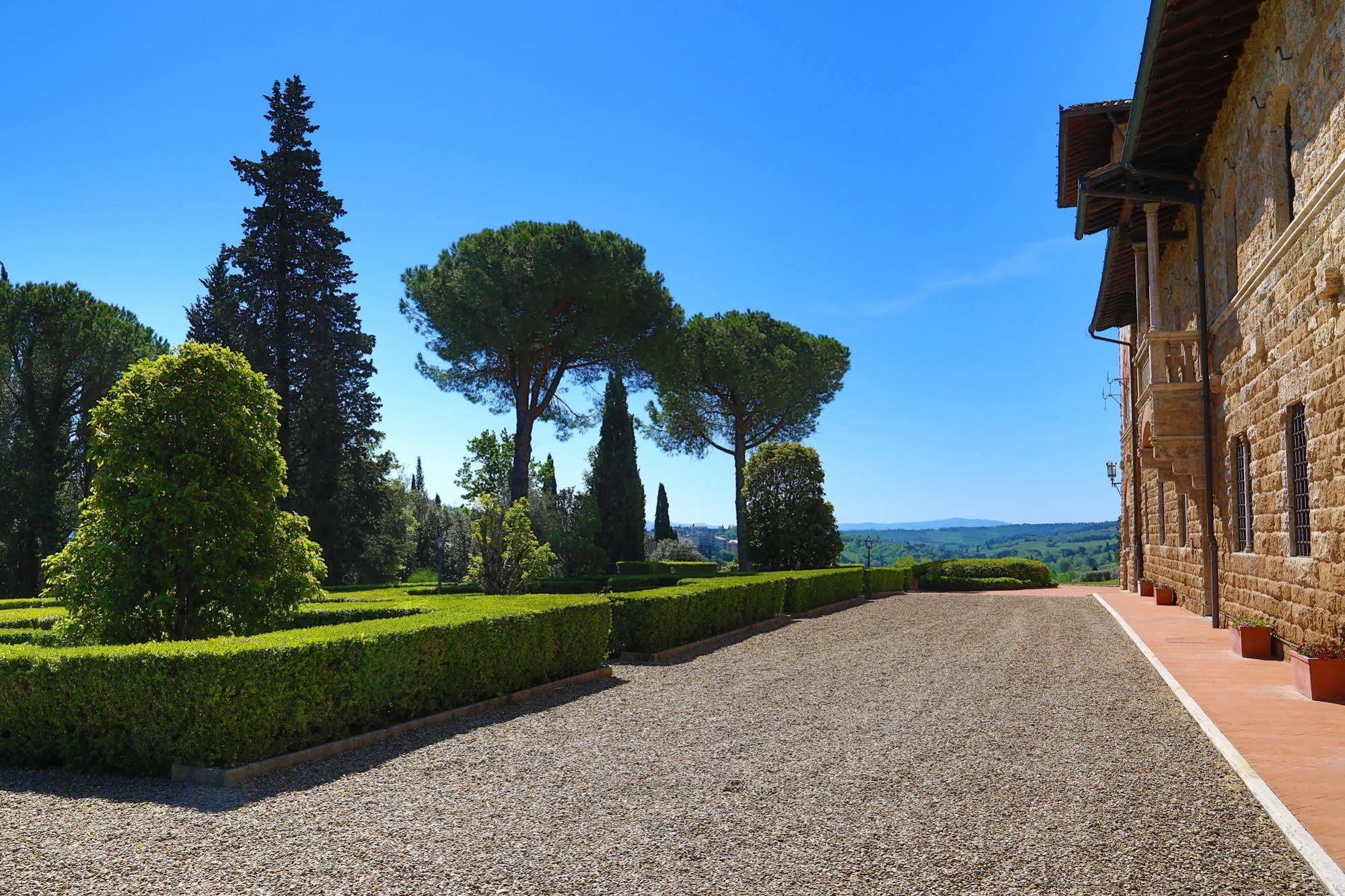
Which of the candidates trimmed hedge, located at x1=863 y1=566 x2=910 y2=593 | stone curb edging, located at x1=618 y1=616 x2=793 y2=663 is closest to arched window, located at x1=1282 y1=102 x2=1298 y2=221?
stone curb edging, located at x1=618 y1=616 x2=793 y2=663

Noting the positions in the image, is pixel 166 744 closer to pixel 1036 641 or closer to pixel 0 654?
pixel 0 654

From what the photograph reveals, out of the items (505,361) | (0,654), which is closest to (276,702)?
(0,654)

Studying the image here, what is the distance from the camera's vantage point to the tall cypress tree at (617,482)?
110ft

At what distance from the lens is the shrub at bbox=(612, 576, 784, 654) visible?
11.6 m

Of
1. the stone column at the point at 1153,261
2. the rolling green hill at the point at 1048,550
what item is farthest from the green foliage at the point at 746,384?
the rolling green hill at the point at 1048,550

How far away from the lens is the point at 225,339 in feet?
86.6

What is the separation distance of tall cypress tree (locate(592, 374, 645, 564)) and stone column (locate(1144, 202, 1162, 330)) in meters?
21.6

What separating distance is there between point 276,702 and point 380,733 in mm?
995

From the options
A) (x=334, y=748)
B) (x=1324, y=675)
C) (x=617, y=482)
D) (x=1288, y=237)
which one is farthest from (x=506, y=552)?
(x=617, y=482)

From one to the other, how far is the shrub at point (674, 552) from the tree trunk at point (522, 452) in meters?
13.5

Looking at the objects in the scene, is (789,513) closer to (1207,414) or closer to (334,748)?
(1207,414)

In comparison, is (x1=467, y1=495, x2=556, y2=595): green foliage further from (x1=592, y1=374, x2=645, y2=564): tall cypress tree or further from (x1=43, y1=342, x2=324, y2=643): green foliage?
(x1=592, y1=374, x2=645, y2=564): tall cypress tree

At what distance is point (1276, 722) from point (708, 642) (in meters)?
7.57

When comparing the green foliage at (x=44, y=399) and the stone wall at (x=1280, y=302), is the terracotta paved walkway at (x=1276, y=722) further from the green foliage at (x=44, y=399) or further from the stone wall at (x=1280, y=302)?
the green foliage at (x=44, y=399)
